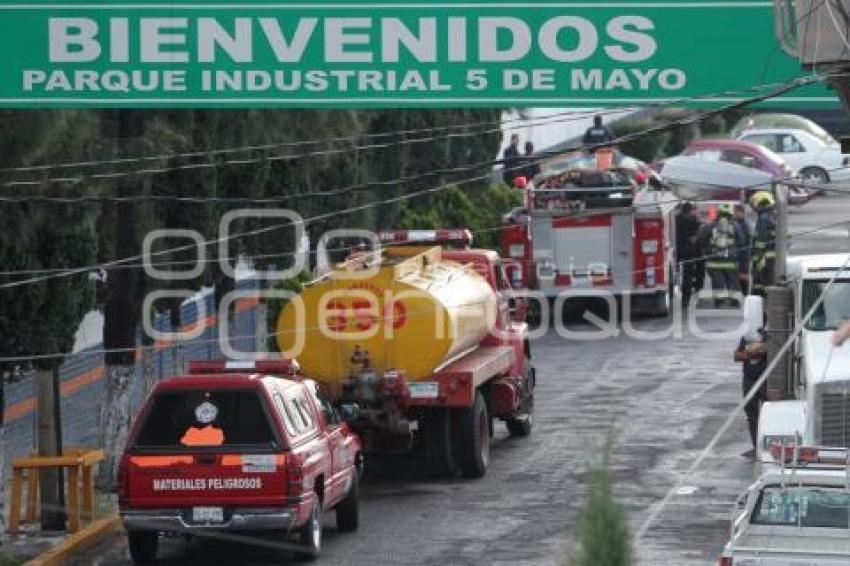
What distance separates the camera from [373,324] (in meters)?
22.0

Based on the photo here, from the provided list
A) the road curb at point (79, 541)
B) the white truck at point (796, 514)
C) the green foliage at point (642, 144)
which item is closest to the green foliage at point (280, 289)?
the road curb at point (79, 541)

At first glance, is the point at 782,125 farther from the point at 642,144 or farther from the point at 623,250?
the point at 623,250

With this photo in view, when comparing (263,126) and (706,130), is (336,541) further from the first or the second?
(706,130)

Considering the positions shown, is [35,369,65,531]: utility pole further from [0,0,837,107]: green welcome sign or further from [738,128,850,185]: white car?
[738,128,850,185]: white car

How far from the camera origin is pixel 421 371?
73.3 feet

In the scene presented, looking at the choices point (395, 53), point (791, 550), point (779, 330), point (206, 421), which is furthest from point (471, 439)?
point (791, 550)

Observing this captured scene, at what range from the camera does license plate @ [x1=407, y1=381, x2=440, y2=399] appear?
22.4 meters

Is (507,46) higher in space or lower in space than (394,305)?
higher

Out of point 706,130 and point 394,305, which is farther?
point 706,130

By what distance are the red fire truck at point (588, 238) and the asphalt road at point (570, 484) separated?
9.98 feet

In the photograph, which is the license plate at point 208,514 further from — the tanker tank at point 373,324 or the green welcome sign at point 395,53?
the tanker tank at point 373,324

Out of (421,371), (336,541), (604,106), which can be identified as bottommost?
(336,541)

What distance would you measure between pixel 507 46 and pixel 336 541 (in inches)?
198

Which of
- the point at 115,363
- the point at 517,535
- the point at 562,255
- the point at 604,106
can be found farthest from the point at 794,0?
the point at 562,255
